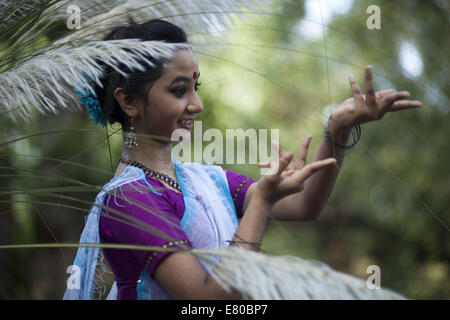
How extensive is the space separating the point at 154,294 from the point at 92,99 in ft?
1.16

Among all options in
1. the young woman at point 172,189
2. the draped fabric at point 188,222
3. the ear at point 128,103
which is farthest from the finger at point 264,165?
the ear at point 128,103

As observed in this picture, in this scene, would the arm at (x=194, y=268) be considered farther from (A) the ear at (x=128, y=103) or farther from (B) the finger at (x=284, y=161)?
(A) the ear at (x=128, y=103)

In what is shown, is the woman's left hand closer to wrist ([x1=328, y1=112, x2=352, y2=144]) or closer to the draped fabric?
wrist ([x1=328, y1=112, x2=352, y2=144])

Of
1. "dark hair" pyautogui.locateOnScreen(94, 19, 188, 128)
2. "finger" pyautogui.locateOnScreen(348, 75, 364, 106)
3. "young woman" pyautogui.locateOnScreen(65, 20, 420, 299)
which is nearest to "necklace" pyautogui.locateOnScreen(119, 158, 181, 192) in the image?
"young woman" pyautogui.locateOnScreen(65, 20, 420, 299)

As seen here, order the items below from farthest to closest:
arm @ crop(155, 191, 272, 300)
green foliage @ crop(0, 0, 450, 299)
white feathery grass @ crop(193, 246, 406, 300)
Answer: green foliage @ crop(0, 0, 450, 299)
arm @ crop(155, 191, 272, 300)
white feathery grass @ crop(193, 246, 406, 300)

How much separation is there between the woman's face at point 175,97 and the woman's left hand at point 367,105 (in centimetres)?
23

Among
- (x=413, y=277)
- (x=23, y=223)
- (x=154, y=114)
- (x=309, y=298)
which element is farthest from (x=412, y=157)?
(x=309, y=298)

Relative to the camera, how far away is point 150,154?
0.85 m

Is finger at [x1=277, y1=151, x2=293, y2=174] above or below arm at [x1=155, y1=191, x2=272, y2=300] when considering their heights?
above

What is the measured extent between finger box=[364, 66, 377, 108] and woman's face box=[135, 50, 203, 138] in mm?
264

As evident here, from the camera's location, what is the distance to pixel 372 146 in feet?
9.43

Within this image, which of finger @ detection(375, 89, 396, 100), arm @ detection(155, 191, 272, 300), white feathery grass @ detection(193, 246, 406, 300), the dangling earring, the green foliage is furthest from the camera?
the green foliage

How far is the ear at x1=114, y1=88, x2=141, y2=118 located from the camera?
2.72ft

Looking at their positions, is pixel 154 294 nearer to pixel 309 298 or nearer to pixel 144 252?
pixel 144 252
